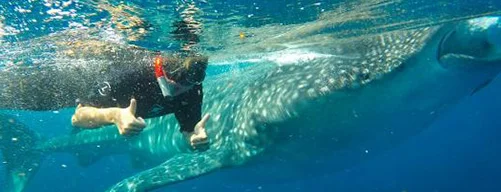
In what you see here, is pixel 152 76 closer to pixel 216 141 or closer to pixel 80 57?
pixel 216 141

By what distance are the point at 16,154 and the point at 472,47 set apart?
1319 centimetres

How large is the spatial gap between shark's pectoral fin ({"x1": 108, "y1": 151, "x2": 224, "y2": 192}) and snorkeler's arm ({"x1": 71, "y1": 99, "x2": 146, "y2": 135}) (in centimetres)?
A: 284

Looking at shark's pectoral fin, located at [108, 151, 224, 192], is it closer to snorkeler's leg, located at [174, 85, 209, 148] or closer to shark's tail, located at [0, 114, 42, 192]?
snorkeler's leg, located at [174, 85, 209, 148]

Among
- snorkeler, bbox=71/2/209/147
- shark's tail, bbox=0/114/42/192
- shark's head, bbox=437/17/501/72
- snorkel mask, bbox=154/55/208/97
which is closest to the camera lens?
→ snorkel mask, bbox=154/55/208/97

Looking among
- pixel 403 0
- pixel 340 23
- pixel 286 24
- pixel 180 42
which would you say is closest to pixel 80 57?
pixel 180 42

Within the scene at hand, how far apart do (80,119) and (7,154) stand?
9.72 metres

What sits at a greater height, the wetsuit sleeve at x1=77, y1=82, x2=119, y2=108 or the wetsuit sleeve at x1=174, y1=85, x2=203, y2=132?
the wetsuit sleeve at x1=77, y1=82, x2=119, y2=108

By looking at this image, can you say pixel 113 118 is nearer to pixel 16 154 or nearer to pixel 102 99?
pixel 102 99

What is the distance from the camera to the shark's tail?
13258mm

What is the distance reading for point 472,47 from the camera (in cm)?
735

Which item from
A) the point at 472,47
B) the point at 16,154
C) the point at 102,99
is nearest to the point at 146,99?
the point at 102,99

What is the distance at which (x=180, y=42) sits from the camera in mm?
10203

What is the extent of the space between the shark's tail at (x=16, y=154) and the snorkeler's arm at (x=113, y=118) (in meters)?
9.09

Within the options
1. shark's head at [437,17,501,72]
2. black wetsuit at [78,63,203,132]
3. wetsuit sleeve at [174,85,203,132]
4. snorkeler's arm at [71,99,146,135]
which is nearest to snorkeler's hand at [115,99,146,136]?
snorkeler's arm at [71,99,146,135]
